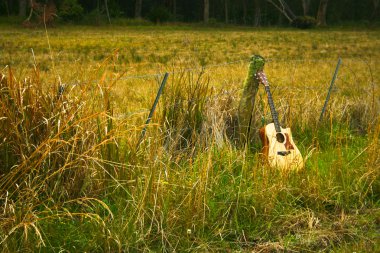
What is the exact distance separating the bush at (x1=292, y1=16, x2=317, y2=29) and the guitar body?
119 ft

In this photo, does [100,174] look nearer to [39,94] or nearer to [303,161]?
[39,94]

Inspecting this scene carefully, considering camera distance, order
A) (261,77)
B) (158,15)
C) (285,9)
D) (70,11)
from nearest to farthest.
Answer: (261,77) → (70,11) → (158,15) → (285,9)

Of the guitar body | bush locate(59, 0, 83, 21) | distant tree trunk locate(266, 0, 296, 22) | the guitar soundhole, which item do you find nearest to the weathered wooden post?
Answer: the guitar body

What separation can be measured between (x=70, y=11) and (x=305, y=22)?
15337 mm

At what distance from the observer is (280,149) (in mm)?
5070

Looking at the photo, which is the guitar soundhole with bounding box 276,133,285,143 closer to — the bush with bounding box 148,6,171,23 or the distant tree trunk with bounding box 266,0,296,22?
the distant tree trunk with bounding box 266,0,296,22

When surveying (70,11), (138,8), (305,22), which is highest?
(70,11)

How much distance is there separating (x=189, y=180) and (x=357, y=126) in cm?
292

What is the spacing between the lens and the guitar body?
184 inches

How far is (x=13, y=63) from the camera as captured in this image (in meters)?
13.1

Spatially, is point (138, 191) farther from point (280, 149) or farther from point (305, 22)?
point (305, 22)

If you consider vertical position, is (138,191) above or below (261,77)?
below

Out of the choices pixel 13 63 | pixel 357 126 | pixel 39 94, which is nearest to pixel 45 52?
pixel 13 63

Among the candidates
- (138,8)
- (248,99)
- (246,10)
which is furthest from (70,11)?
(248,99)
